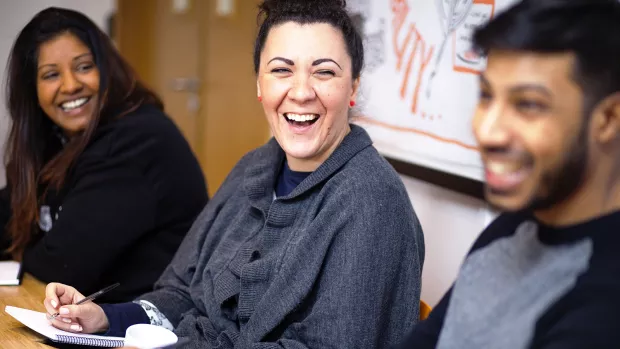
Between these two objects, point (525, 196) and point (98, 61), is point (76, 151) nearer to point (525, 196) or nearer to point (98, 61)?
point (98, 61)

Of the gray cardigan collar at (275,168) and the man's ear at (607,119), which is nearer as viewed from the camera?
the man's ear at (607,119)

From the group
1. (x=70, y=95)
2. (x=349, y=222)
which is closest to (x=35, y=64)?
(x=70, y=95)

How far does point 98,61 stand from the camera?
6.71 ft

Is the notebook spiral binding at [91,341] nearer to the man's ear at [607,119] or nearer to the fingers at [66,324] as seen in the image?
the fingers at [66,324]

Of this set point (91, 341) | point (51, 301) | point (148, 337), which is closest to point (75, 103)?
point (51, 301)

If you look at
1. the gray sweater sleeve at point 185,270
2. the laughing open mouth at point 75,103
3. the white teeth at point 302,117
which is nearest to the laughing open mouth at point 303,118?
the white teeth at point 302,117

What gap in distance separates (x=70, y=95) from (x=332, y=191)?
40.4 inches

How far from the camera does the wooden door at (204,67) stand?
3.85 m

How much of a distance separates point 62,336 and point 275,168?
56 centimetres

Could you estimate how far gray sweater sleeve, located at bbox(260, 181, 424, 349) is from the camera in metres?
1.26

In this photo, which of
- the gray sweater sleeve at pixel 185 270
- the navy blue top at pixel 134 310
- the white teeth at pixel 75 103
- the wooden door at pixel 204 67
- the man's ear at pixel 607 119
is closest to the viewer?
the man's ear at pixel 607 119

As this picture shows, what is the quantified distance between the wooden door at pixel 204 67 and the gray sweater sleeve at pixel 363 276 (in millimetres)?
2384

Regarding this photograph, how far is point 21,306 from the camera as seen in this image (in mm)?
1655

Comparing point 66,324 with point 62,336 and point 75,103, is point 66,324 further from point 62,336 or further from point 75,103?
point 75,103
